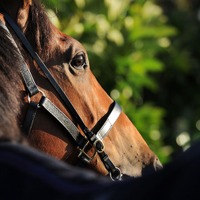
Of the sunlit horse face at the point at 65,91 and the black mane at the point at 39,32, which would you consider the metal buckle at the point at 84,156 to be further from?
the black mane at the point at 39,32

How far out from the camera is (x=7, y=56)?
269cm

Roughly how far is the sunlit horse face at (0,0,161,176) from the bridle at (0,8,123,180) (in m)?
0.03

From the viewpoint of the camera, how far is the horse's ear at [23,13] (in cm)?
307

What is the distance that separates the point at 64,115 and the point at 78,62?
31cm

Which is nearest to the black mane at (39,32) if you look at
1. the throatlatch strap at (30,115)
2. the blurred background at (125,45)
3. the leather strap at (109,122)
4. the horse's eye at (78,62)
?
the horse's eye at (78,62)

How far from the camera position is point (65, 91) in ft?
10.3

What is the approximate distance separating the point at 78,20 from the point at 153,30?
870 mm

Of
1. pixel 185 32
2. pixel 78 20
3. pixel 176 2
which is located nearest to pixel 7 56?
pixel 78 20

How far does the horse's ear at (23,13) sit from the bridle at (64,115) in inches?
1.9

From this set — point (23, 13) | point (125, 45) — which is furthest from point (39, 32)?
point (125, 45)

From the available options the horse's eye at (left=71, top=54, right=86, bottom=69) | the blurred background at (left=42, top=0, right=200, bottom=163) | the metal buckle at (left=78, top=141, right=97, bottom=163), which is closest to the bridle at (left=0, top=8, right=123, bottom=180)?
the metal buckle at (left=78, top=141, right=97, bottom=163)

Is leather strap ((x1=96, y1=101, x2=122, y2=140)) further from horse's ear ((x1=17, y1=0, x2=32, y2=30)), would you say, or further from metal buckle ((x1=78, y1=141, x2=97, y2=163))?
horse's ear ((x1=17, y1=0, x2=32, y2=30))

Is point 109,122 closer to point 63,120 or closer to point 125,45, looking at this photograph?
point 63,120

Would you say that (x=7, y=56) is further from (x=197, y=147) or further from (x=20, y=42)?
(x=197, y=147)
